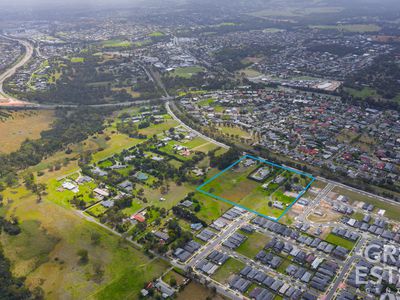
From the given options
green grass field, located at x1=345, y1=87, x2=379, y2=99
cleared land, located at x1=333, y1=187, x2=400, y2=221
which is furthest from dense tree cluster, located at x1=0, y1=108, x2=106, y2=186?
green grass field, located at x1=345, y1=87, x2=379, y2=99

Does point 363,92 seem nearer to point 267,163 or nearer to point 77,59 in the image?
point 267,163

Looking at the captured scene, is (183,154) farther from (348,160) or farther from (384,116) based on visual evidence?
(384,116)

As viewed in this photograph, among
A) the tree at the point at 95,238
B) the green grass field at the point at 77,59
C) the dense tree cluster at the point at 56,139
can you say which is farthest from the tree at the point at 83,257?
the green grass field at the point at 77,59

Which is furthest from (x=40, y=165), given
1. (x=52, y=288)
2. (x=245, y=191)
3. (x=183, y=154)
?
(x=245, y=191)

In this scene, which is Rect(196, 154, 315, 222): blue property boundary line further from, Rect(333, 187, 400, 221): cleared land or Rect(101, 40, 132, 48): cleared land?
Rect(101, 40, 132, 48): cleared land

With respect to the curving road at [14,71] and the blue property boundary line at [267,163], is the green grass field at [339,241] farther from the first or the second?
the curving road at [14,71]

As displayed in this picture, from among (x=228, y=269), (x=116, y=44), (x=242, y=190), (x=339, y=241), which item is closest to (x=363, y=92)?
(x=242, y=190)

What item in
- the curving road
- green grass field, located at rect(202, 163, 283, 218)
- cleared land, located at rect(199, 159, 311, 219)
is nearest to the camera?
green grass field, located at rect(202, 163, 283, 218)

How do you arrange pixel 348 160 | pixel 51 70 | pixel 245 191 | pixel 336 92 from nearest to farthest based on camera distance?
pixel 245 191 → pixel 348 160 → pixel 336 92 → pixel 51 70
